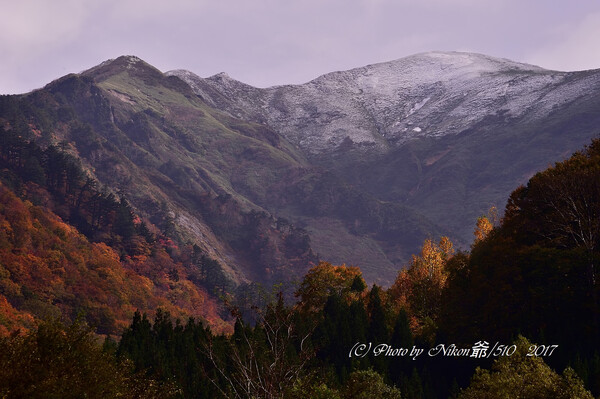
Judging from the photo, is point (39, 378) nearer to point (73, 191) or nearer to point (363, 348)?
point (363, 348)

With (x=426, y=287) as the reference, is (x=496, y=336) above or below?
above

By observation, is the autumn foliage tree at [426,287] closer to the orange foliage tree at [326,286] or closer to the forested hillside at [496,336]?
the forested hillside at [496,336]

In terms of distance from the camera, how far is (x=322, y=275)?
104 metres

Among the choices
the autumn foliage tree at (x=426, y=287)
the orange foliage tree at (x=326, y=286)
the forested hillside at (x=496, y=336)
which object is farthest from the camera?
the orange foliage tree at (x=326, y=286)

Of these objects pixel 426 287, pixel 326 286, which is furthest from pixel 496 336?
pixel 326 286

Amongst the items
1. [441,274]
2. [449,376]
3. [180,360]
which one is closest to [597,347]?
[449,376]

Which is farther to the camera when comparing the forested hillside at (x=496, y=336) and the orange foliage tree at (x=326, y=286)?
the orange foliage tree at (x=326, y=286)

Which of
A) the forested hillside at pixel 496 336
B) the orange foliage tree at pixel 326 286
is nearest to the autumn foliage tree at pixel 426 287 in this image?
the forested hillside at pixel 496 336

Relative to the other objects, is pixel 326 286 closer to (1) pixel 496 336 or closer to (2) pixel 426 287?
(2) pixel 426 287

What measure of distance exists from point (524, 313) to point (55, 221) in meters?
126

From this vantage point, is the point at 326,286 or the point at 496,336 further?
the point at 326,286

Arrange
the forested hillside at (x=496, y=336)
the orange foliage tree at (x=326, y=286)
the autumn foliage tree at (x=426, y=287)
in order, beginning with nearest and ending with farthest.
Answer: the forested hillside at (x=496, y=336)
the autumn foliage tree at (x=426, y=287)
the orange foliage tree at (x=326, y=286)

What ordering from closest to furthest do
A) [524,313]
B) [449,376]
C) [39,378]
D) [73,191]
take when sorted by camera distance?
[39,378] < [524,313] < [449,376] < [73,191]

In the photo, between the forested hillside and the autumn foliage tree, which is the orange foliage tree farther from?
the forested hillside
